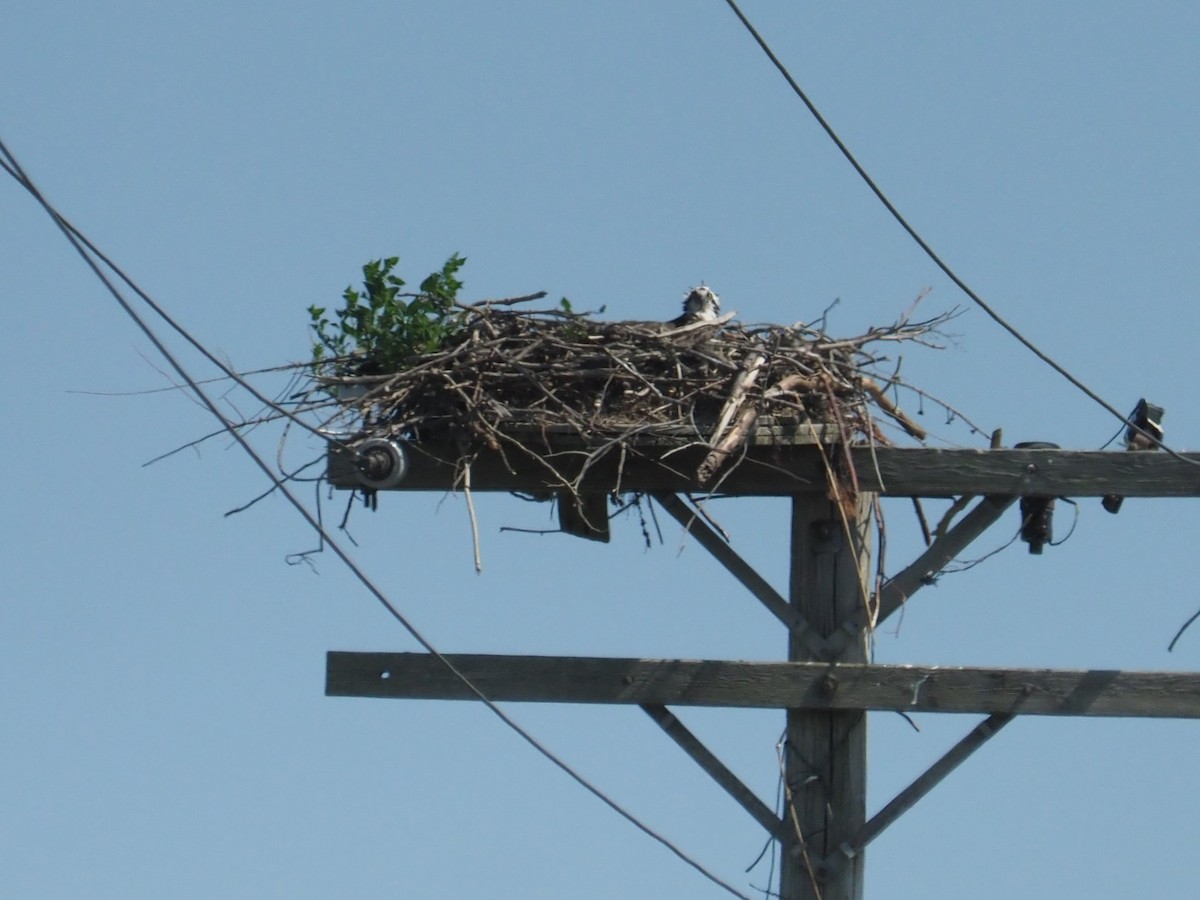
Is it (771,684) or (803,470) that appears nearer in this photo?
(771,684)

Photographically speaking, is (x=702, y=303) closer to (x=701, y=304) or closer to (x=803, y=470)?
(x=701, y=304)

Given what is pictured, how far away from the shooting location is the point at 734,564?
5.29m

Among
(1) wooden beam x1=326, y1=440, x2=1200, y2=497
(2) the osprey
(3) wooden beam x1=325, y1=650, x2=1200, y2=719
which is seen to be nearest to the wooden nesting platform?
(1) wooden beam x1=326, y1=440, x2=1200, y2=497

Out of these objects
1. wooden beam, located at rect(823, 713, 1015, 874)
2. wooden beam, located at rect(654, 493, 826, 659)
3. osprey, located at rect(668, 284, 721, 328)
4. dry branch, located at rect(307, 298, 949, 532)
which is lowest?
wooden beam, located at rect(823, 713, 1015, 874)

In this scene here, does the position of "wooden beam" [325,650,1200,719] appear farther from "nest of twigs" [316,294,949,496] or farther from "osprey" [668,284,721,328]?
"osprey" [668,284,721,328]

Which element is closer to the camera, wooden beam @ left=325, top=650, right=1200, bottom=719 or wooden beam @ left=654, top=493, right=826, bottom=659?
wooden beam @ left=325, top=650, right=1200, bottom=719

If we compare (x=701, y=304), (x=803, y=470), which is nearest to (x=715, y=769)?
(x=803, y=470)

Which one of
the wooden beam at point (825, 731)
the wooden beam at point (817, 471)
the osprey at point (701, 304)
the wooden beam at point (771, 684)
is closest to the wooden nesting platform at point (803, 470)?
the wooden beam at point (817, 471)

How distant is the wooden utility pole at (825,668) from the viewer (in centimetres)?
486

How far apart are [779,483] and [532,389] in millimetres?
870

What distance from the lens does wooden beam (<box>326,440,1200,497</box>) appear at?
5027mm

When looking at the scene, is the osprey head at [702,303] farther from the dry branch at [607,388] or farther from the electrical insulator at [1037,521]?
the electrical insulator at [1037,521]

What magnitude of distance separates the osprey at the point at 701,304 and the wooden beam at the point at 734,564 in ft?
6.67

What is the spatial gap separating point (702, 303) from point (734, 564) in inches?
91.8
